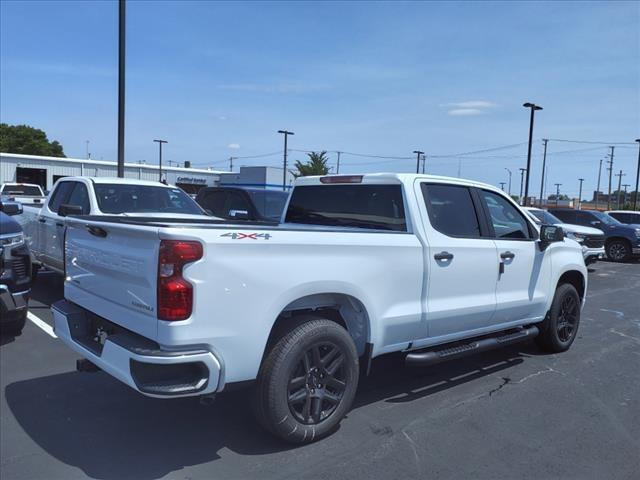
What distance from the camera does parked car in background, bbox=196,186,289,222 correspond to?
1001cm

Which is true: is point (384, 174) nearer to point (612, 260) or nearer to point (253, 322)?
point (253, 322)

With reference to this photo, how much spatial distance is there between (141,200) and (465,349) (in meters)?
5.50

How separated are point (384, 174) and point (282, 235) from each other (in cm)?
161

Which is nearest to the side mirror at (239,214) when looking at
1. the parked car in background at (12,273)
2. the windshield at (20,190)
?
the parked car in background at (12,273)

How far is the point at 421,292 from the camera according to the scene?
14.2 feet

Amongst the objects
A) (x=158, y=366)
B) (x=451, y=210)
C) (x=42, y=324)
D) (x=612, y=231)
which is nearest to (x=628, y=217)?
(x=612, y=231)

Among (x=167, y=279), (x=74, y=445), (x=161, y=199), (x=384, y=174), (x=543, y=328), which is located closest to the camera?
(x=167, y=279)

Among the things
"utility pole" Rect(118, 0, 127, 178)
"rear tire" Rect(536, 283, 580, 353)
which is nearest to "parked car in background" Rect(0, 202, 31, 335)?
"rear tire" Rect(536, 283, 580, 353)

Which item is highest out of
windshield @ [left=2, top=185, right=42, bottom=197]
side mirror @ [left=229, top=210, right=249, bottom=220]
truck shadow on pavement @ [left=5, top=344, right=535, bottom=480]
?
side mirror @ [left=229, top=210, right=249, bottom=220]

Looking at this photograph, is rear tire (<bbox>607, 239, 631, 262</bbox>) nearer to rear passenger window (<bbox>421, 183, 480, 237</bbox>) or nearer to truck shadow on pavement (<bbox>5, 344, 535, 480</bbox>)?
truck shadow on pavement (<bbox>5, 344, 535, 480</bbox>)

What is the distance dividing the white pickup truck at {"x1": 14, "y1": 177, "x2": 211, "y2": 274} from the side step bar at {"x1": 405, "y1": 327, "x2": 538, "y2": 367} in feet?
14.6

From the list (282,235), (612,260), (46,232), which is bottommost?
(612,260)

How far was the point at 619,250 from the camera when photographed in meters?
19.1

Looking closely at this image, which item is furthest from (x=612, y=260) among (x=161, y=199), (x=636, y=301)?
(x=161, y=199)
